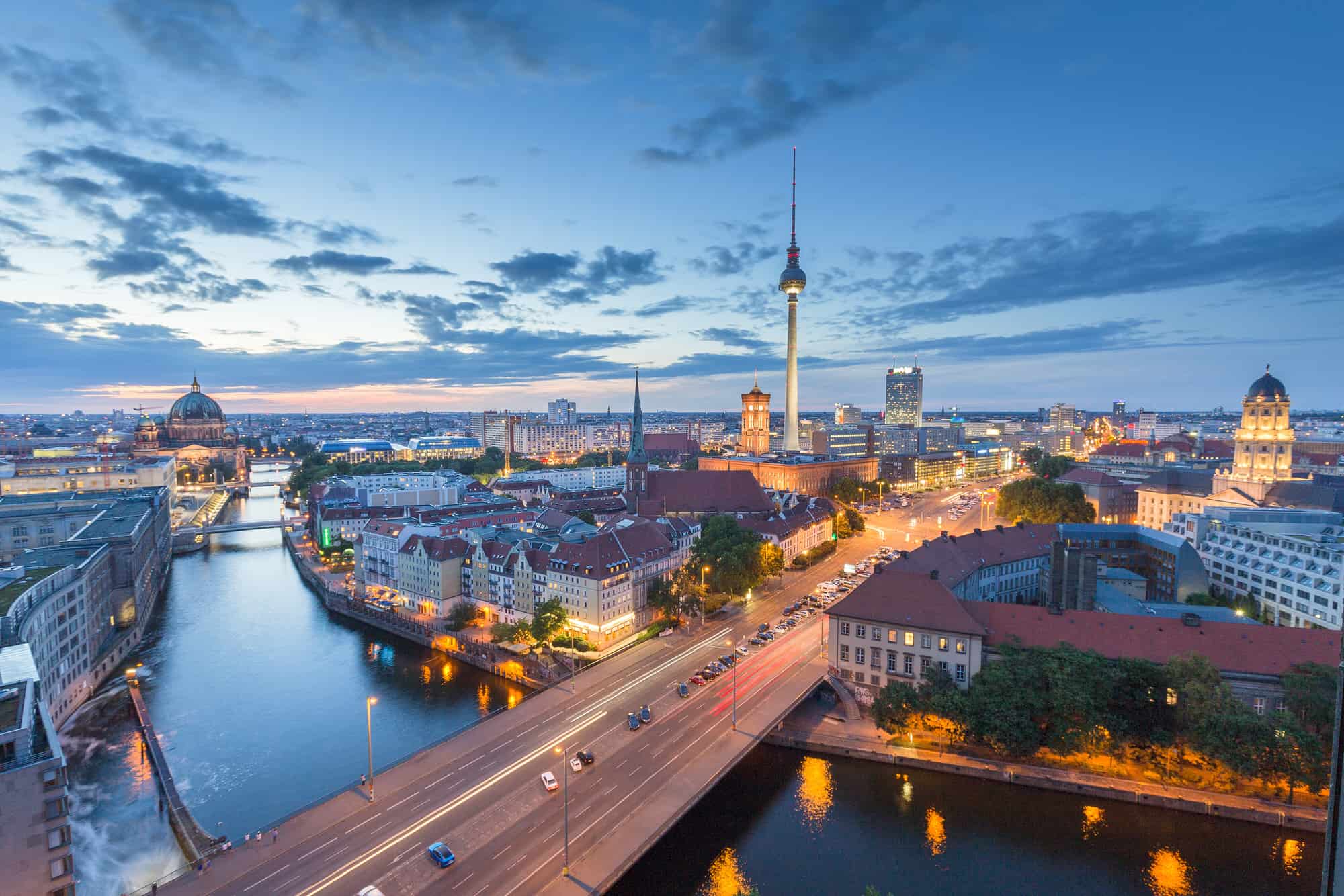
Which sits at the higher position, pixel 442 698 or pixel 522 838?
pixel 522 838

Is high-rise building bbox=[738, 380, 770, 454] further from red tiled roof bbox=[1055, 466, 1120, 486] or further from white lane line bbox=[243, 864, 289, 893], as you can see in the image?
white lane line bbox=[243, 864, 289, 893]

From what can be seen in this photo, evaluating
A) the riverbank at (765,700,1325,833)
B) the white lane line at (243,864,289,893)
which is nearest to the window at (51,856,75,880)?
the white lane line at (243,864,289,893)

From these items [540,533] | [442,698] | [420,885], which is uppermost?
[540,533]

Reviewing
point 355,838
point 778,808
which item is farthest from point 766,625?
point 355,838

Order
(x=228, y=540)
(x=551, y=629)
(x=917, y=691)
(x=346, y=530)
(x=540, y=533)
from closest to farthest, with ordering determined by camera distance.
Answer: (x=917, y=691) → (x=551, y=629) → (x=540, y=533) → (x=346, y=530) → (x=228, y=540)

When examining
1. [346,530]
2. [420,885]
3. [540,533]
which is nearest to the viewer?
[420,885]

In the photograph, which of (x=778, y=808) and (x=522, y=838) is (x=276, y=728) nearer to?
(x=522, y=838)

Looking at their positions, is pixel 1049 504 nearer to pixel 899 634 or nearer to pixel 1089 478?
pixel 1089 478

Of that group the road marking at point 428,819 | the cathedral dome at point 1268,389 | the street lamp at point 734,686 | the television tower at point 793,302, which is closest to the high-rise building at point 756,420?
the television tower at point 793,302
